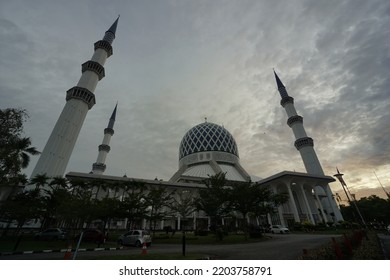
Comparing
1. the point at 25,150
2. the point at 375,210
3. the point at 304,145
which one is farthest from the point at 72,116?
the point at 375,210

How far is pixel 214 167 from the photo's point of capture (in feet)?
181

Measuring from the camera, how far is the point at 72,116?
3631cm

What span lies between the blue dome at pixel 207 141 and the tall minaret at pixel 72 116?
31428 mm

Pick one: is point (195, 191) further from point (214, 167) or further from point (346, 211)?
point (346, 211)

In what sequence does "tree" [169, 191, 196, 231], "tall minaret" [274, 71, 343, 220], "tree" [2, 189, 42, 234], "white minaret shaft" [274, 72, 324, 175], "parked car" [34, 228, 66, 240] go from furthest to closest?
"white minaret shaft" [274, 72, 324, 175] → "tall minaret" [274, 71, 343, 220] → "tree" [169, 191, 196, 231] → "parked car" [34, 228, 66, 240] → "tree" [2, 189, 42, 234]

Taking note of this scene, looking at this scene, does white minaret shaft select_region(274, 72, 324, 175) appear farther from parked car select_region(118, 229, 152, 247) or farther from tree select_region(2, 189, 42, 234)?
tree select_region(2, 189, 42, 234)

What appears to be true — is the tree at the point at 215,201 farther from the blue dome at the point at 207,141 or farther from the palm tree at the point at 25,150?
the blue dome at the point at 207,141

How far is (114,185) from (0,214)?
42.0 ft

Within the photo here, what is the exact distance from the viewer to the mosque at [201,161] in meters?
34.7

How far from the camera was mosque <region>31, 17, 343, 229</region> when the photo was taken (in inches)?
1367

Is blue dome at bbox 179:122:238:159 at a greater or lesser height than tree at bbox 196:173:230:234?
greater

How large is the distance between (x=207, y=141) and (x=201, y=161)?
6.66 meters

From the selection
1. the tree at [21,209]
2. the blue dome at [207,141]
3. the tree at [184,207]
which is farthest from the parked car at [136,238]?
the blue dome at [207,141]

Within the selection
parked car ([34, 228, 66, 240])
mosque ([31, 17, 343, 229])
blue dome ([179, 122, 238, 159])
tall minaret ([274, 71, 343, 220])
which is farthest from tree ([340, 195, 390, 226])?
parked car ([34, 228, 66, 240])
